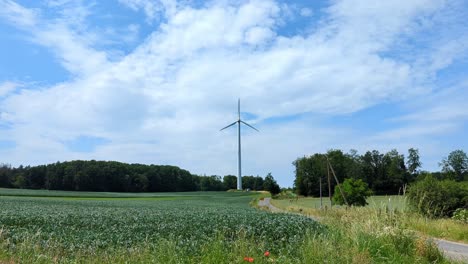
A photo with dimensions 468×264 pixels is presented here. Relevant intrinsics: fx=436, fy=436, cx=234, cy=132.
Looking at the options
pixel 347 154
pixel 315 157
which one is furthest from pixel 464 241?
pixel 347 154

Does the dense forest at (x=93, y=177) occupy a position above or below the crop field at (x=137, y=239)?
above

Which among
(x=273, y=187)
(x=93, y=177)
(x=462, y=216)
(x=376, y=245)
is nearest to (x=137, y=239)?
(x=376, y=245)

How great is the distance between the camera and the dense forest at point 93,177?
122m

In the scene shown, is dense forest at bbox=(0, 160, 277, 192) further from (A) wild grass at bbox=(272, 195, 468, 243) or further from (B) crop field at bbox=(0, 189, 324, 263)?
(A) wild grass at bbox=(272, 195, 468, 243)

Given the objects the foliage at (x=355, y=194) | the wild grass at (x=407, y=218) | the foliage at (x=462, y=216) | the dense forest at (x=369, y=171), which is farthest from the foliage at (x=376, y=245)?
the dense forest at (x=369, y=171)

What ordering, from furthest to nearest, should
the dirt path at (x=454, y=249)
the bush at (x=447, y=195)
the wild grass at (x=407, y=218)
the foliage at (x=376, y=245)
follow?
the bush at (x=447, y=195), the wild grass at (x=407, y=218), the dirt path at (x=454, y=249), the foliage at (x=376, y=245)

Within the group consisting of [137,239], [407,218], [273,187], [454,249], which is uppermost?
[273,187]

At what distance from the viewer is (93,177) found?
126375 millimetres

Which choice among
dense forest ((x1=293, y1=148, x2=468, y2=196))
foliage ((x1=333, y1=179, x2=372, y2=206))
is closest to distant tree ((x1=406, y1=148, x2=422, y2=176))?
dense forest ((x1=293, y1=148, x2=468, y2=196))

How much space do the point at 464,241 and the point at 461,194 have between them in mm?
11532

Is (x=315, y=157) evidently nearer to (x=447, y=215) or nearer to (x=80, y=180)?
(x=80, y=180)

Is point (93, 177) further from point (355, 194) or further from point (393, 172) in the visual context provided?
point (355, 194)

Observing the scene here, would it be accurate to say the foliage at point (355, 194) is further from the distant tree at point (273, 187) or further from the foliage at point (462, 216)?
the distant tree at point (273, 187)

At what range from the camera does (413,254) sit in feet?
31.9
